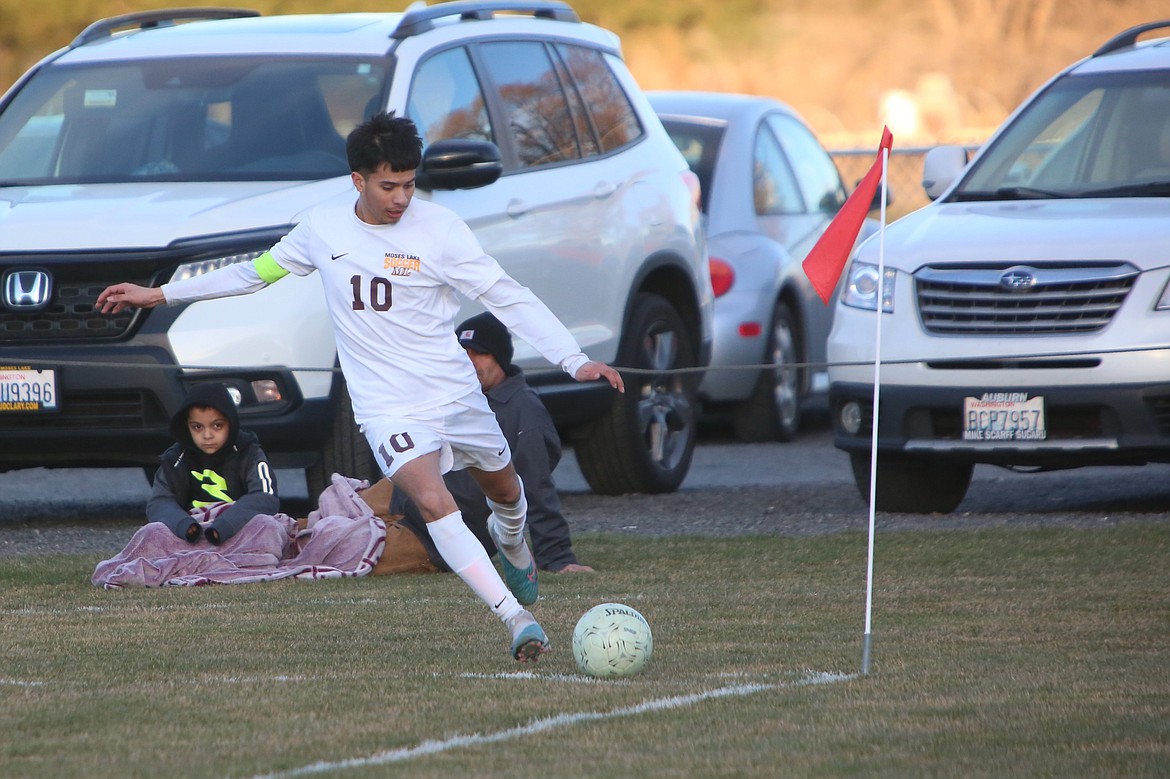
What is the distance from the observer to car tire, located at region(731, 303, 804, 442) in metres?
13.7

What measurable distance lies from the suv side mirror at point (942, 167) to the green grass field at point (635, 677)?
248 centimetres

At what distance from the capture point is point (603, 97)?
1091 cm

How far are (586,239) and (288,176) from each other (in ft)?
5.43

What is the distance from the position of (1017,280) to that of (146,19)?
4.58m

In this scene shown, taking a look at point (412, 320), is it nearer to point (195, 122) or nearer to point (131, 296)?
point (131, 296)

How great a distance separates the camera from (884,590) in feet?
24.3

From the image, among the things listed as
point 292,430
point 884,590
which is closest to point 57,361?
point 292,430

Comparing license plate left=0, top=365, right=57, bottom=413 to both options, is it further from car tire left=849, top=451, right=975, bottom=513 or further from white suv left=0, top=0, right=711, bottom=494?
car tire left=849, top=451, right=975, bottom=513

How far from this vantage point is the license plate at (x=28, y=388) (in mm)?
8625

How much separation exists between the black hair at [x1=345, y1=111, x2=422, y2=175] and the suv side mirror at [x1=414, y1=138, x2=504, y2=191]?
2.39 meters

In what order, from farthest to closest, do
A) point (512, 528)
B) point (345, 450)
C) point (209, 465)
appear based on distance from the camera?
point (345, 450), point (209, 465), point (512, 528)

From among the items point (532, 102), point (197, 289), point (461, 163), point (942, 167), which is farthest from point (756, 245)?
point (197, 289)

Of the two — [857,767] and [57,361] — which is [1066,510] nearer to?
[57,361]

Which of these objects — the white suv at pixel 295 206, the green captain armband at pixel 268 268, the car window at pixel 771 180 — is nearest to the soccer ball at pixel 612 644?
the green captain armband at pixel 268 268
